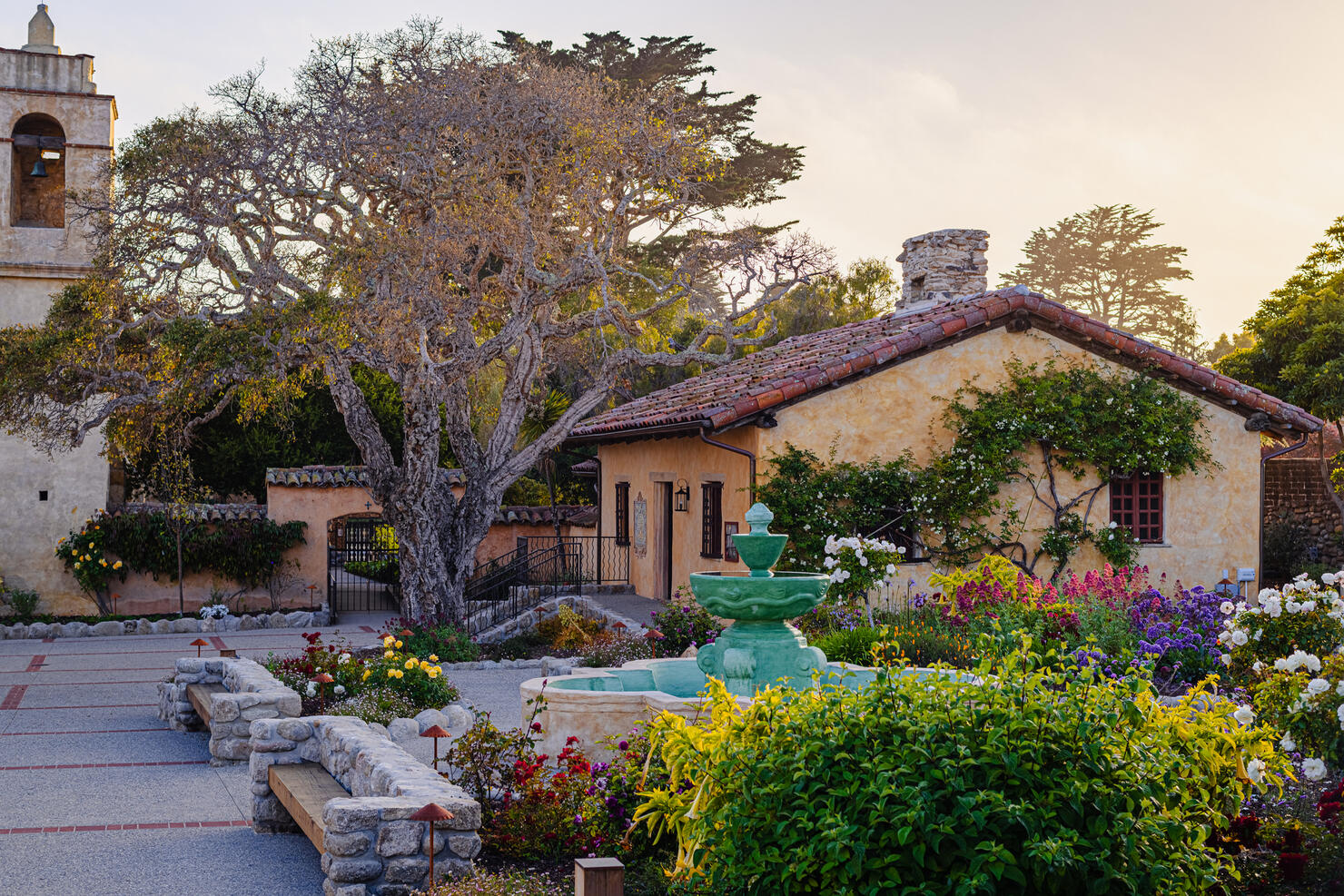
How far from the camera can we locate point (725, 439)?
16.3 meters

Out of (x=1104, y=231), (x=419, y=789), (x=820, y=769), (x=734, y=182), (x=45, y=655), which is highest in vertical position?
(x=1104, y=231)

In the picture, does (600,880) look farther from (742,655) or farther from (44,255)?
(44,255)

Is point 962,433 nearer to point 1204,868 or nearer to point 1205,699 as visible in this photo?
point 1205,699

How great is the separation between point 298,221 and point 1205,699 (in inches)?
549

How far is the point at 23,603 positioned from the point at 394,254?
11375 millimetres

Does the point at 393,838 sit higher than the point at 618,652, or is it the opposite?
the point at 393,838

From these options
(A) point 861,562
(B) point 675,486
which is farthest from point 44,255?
(A) point 861,562

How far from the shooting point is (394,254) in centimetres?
1535

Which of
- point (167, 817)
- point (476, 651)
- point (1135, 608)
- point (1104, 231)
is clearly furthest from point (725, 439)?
point (1104, 231)

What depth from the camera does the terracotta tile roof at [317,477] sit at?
75.2 ft

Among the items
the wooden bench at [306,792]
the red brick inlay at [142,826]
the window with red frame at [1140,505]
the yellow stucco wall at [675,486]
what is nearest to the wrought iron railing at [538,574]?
the yellow stucco wall at [675,486]

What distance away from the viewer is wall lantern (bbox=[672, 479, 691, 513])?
18.4m

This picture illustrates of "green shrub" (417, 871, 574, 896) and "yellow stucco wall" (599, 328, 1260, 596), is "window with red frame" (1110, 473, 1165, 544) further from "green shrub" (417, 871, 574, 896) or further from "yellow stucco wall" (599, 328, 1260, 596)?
"green shrub" (417, 871, 574, 896)

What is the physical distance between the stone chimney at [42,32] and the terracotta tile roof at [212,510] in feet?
29.2
